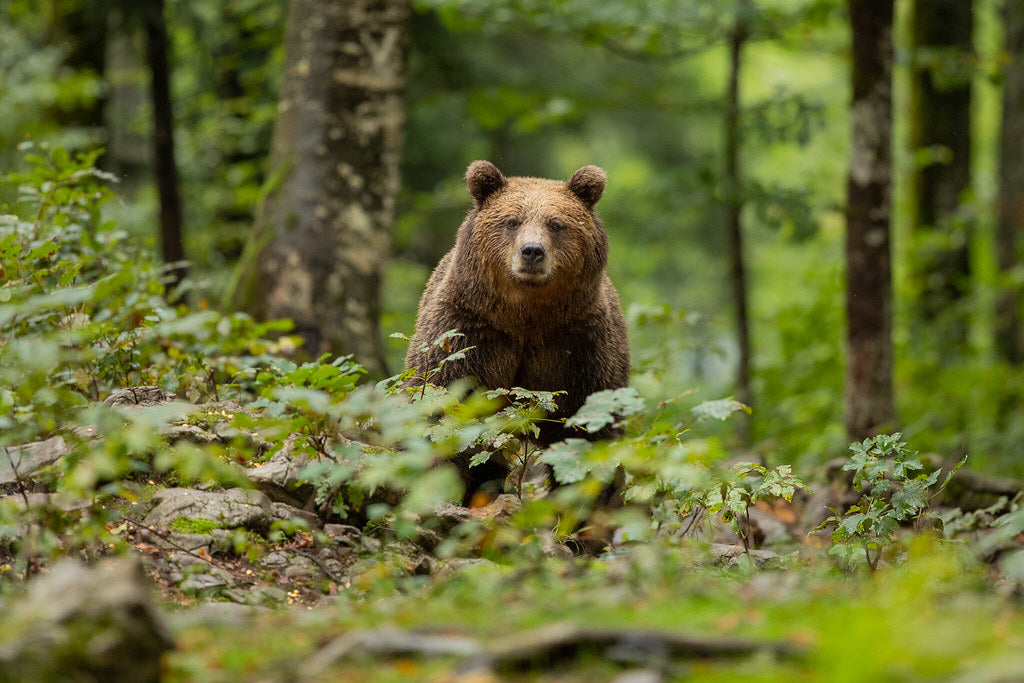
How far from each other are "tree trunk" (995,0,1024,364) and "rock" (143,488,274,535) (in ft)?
36.8

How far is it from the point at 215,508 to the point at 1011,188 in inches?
485

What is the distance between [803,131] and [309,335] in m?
5.76

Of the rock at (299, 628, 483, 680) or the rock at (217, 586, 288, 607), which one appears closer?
the rock at (299, 628, 483, 680)

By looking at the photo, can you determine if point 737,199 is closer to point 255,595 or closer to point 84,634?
point 255,595

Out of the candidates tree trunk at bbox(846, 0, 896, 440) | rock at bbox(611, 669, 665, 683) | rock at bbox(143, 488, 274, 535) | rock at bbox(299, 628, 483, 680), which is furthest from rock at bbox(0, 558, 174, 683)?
tree trunk at bbox(846, 0, 896, 440)

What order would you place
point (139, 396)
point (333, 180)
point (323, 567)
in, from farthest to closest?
point (333, 180)
point (139, 396)
point (323, 567)

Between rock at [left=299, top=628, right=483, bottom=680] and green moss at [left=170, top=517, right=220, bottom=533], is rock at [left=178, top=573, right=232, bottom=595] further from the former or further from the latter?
rock at [left=299, top=628, right=483, bottom=680]

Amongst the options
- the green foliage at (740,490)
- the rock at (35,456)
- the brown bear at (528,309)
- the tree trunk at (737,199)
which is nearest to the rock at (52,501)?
the rock at (35,456)

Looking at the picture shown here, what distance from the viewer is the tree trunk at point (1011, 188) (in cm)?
1288

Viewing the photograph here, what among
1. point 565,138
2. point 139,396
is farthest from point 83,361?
point 565,138

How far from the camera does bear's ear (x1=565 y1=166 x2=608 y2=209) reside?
6520 millimetres

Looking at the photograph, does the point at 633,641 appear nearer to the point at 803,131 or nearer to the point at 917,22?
the point at 803,131

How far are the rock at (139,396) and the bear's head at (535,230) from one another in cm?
A: 205

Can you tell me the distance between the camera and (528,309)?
19.8ft
